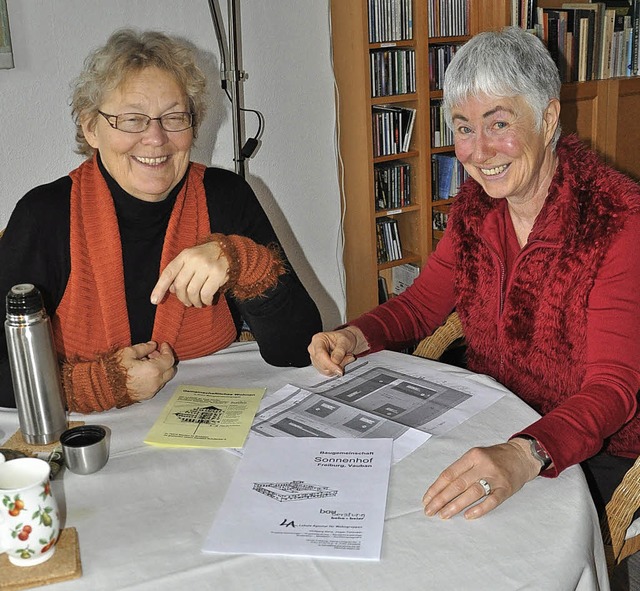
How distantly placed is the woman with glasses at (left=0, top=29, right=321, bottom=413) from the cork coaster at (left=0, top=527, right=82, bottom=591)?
53 cm

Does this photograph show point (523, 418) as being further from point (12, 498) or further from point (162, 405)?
point (12, 498)

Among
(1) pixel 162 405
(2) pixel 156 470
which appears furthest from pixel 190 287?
(2) pixel 156 470

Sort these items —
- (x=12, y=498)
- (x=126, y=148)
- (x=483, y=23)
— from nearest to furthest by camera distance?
(x=12, y=498) → (x=126, y=148) → (x=483, y=23)

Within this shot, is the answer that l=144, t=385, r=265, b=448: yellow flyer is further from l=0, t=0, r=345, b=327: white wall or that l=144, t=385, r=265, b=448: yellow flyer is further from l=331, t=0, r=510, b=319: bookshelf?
l=331, t=0, r=510, b=319: bookshelf

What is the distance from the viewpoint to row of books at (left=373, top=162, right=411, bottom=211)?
322 cm

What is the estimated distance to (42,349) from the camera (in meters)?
1.25

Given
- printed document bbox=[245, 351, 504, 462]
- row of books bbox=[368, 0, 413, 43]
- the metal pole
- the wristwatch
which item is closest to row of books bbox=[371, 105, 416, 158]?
row of books bbox=[368, 0, 413, 43]

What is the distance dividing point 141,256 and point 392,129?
1.72 meters

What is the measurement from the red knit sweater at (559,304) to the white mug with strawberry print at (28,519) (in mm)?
704

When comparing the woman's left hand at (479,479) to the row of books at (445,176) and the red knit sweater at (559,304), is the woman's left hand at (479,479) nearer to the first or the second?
the red knit sweater at (559,304)

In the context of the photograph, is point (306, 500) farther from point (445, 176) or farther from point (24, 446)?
point (445, 176)

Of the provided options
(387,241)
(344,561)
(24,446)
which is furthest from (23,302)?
(387,241)

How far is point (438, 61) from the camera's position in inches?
125

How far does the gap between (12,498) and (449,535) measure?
1.79ft
